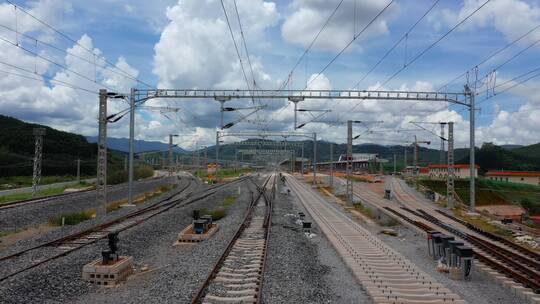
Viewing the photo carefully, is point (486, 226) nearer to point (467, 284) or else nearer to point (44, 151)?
point (467, 284)

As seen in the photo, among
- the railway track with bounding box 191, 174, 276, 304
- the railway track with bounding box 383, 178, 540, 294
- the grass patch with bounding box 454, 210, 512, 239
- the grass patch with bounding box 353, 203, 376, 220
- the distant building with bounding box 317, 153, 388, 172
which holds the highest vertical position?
the distant building with bounding box 317, 153, 388, 172

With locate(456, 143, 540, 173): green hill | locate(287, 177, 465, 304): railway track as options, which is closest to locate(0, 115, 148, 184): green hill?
locate(287, 177, 465, 304): railway track

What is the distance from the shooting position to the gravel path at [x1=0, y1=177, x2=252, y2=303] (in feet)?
35.5

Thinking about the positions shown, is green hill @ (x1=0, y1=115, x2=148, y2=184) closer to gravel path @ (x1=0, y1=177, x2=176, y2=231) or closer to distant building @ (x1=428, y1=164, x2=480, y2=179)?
gravel path @ (x1=0, y1=177, x2=176, y2=231)

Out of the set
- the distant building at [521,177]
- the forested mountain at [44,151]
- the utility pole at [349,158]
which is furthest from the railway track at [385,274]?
the distant building at [521,177]

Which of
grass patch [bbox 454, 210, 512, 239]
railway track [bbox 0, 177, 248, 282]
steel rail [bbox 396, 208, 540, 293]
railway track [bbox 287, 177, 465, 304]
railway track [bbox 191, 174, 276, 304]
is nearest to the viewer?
railway track [bbox 191, 174, 276, 304]

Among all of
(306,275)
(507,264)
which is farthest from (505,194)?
(306,275)

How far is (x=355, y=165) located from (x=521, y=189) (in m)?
104

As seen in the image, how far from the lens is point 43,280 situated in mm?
11922

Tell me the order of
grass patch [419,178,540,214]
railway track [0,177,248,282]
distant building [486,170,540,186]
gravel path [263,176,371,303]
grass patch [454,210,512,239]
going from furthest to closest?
distant building [486,170,540,186] < grass patch [419,178,540,214] < grass patch [454,210,512,239] < railway track [0,177,248,282] < gravel path [263,176,371,303]

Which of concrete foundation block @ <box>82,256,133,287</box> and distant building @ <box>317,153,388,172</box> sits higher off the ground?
distant building @ <box>317,153,388,172</box>

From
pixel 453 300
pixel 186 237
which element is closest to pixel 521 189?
pixel 186 237

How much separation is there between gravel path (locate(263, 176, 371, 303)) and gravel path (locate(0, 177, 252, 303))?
1777 millimetres

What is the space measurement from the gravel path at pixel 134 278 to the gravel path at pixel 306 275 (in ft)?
5.83
